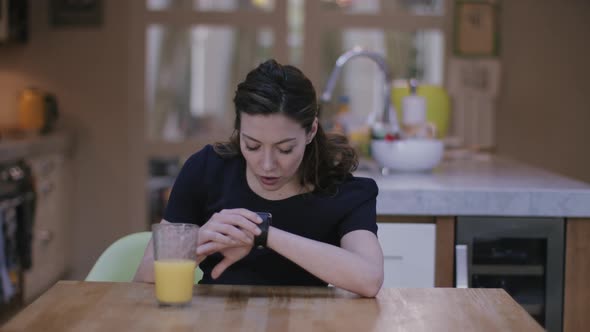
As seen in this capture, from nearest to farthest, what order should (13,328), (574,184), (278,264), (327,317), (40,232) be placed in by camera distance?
(13,328) → (327,317) → (278,264) → (574,184) → (40,232)

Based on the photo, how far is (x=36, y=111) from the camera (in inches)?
209

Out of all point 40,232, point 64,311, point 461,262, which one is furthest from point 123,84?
point 64,311

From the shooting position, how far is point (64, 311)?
5.12 feet

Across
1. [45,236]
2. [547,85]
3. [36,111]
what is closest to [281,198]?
[45,236]

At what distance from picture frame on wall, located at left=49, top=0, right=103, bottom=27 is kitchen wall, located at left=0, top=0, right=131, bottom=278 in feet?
0.12

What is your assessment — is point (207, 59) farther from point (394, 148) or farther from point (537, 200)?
point (537, 200)

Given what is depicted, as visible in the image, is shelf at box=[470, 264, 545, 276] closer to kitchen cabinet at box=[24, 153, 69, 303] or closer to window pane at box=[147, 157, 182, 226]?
kitchen cabinet at box=[24, 153, 69, 303]

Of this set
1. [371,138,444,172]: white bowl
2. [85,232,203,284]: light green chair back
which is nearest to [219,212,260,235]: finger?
[85,232,203,284]: light green chair back

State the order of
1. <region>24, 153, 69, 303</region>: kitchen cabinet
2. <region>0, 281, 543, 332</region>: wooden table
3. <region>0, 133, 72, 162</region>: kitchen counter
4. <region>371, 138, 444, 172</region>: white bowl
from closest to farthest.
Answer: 1. <region>0, 281, 543, 332</region>: wooden table
2. <region>371, 138, 444, 172</region>: white bowl
3. <region>0, 133, 72, 162</region>: kitchen counter
4. <region>24, 153, 69, 303</region>: kitchen cabinet

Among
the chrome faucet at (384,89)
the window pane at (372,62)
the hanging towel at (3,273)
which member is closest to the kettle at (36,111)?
the hanging towel at (3,273)

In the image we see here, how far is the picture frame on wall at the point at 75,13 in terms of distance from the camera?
18.3ft

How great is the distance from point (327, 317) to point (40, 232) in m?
3.63

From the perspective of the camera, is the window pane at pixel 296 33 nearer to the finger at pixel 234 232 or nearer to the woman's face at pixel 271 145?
the woman's face at pixel 271 145

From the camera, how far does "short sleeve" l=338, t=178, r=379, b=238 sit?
197 cm
